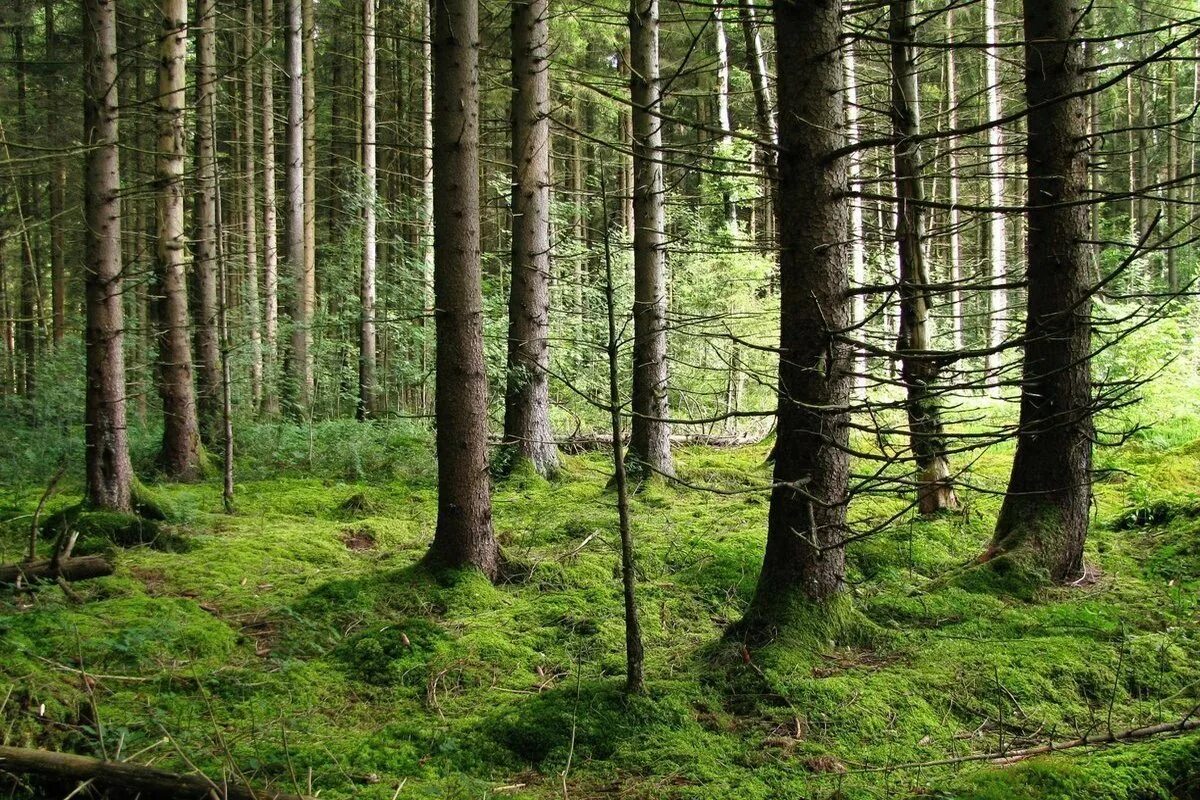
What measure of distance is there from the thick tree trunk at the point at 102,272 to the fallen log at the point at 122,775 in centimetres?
480

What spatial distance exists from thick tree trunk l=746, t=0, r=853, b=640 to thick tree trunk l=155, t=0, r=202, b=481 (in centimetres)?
754

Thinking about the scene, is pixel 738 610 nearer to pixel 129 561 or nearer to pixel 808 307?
pixel 808 307

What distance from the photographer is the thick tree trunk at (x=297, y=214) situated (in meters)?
15.4

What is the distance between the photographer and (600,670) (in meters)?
4.76

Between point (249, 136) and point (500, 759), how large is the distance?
718 inches

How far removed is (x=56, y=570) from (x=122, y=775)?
3.00 metres

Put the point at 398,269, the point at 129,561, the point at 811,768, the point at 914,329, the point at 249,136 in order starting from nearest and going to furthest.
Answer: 1. the point at 811,768
2. the point at 129,561
3. the point at 914,329
4. the point at 398,269
5. the point at 249,136

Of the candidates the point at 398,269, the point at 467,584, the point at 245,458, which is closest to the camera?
the point at 467,584

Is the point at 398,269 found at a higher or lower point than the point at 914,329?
higher

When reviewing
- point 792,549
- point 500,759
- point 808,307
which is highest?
point 808,307

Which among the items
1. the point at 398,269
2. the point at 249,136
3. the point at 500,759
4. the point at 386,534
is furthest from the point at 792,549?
the point at 249,136

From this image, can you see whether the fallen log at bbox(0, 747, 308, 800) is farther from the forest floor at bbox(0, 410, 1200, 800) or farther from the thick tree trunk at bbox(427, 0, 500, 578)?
the thick tree trunk at bbox(427, 0, 500, 578)

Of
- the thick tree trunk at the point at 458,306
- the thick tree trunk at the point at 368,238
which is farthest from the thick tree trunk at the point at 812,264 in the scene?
the thick tree trunk at the point at 368,238

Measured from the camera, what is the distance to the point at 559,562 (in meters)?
6.50
